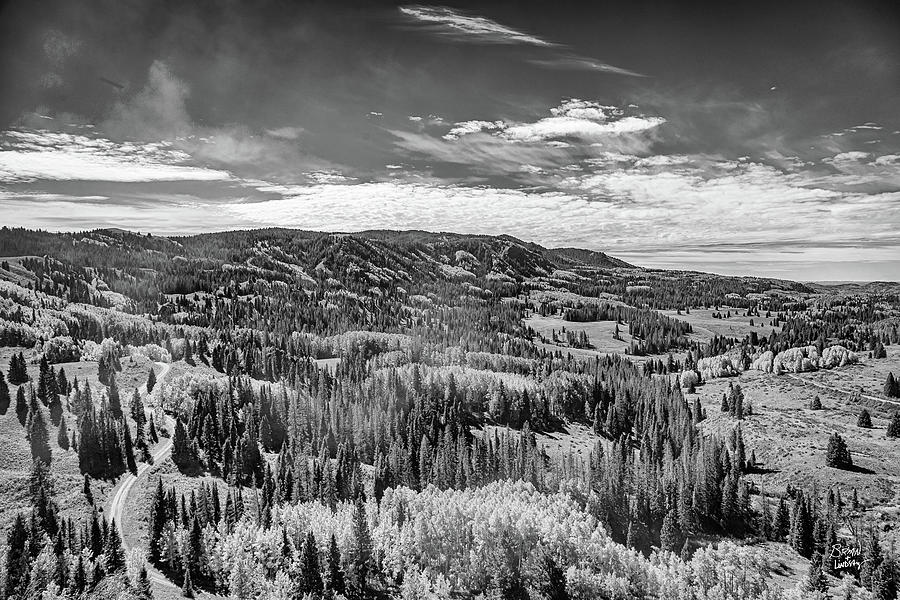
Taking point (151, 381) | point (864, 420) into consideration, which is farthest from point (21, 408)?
point (864, 420)

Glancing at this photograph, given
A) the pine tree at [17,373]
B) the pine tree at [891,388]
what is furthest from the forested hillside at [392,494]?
the pine tree at [891,388]

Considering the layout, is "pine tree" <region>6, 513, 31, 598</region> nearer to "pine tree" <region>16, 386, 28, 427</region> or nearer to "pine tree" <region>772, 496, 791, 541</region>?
"pine tree" <region>16, 386, 28, 427</region>

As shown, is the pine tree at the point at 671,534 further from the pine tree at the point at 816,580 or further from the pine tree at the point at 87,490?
the pine tree at the point at 87,490

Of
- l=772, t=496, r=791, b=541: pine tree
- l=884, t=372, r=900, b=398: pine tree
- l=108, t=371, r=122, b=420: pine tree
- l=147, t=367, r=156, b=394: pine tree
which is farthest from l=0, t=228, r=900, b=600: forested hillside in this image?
l=884, t=372, r=900, b=398: pine tree

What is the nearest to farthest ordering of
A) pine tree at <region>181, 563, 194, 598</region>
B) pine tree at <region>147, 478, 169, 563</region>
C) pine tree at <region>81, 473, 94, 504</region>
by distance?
pine tree at <region>181, 563, 194, 598</region> → pine tree at <region>147, 478, 169, 563</region> → pine tree at <region>81, 473, 94, 504</region>

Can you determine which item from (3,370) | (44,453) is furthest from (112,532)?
(3,370)

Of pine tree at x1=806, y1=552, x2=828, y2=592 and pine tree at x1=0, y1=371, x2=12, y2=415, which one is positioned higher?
pine tree at x1=0, y1=371, x2=12, y2=415

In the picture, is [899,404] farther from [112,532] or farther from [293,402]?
[112,532]

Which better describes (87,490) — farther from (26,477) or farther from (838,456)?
(838,456)
